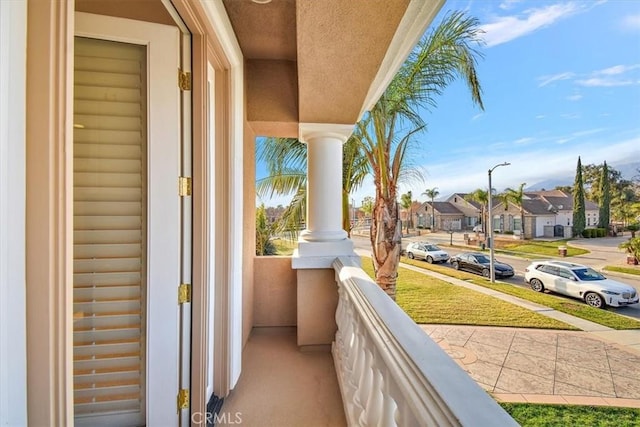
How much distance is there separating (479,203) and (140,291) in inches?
183

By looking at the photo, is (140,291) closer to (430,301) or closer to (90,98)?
(90,98)

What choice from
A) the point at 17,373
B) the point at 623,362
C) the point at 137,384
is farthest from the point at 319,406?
the point at 623,362

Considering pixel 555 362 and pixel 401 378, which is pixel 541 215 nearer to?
pixel 555 362

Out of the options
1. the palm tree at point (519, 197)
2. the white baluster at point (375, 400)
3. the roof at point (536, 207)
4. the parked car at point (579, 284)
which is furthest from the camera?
the palm tree at point (519, 197)

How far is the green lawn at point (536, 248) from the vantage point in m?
3.15

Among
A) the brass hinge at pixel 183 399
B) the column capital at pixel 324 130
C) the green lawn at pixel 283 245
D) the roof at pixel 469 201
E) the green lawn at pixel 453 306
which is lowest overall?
the green lawn at pixel 453 306

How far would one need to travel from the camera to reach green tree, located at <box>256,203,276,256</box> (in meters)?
3.79

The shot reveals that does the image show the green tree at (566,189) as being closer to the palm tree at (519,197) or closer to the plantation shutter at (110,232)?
the palm tree at (519,197)

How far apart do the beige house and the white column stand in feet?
0.05

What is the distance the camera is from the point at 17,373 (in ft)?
1.77

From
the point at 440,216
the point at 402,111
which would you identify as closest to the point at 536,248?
the point at 440,216

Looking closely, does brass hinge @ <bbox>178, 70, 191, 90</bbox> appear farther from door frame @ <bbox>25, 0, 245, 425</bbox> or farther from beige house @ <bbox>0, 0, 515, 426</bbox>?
door frame @ <bbox>25, 0, 245, 425</bbox>

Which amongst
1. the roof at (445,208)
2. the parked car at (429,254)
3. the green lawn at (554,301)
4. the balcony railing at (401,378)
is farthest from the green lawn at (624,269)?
the balcony railing at (401,378)

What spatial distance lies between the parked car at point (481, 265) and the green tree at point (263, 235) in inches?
131
